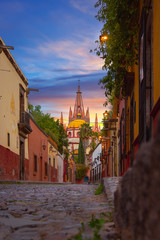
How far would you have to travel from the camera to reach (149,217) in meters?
1.49

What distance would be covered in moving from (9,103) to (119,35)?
34.8ft

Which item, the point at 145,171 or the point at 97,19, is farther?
the point at 97,19

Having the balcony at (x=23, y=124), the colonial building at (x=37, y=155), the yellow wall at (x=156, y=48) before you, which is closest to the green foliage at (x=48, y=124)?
the colonial building at (x=37, y=155)

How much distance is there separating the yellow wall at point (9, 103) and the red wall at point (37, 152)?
433 centimetres

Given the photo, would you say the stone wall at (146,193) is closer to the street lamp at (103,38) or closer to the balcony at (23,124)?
the street lamp at (103,38)

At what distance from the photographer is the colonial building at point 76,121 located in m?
120

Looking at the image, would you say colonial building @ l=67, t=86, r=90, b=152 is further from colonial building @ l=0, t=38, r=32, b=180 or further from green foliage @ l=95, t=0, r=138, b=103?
green foliage @ l=95, t=0, r=138, b=103

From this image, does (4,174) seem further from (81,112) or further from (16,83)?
(81,112)

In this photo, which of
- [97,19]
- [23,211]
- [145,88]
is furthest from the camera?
[97,19]

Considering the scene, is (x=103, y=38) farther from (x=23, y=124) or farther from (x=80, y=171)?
(x=80, y=171)

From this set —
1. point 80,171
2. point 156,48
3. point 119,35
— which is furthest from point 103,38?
point 80,171

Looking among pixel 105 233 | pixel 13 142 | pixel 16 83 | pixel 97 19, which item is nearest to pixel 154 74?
pixel 105 233

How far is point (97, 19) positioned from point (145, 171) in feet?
27.9

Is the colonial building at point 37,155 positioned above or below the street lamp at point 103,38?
below
